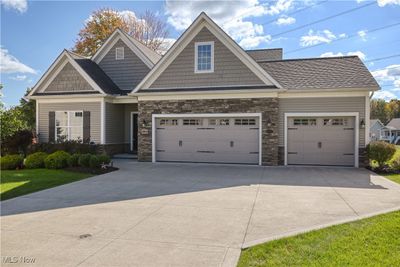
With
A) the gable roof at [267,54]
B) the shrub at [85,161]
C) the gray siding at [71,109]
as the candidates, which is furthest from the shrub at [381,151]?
the gray siding at [71,109]

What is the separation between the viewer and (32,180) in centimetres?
1060

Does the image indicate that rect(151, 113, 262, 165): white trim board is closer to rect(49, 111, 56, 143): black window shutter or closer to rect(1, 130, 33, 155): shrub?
rect(49, 111, 56, 143): black window shutter

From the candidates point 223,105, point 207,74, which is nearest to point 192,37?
point 207,74

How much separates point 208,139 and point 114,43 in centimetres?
929

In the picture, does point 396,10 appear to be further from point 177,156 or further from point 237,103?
point 177,156

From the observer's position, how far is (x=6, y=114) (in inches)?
714

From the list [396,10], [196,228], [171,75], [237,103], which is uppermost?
[396,10]

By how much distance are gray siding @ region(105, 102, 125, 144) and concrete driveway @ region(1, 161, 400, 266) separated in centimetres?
651

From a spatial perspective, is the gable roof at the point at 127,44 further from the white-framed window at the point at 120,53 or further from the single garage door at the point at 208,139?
the single garage door at the point at 208,139

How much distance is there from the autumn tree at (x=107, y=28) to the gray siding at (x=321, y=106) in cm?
2356

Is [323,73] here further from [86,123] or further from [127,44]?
[86,123]

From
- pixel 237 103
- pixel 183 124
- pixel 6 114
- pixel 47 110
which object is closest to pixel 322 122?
pixel 237 103


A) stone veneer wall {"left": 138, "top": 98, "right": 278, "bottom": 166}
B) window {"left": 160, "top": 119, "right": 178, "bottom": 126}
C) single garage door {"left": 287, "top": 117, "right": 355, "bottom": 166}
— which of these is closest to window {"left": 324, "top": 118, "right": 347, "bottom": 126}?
single garage door {"left": 287, "top": 117, "right": 355, "bottom": 166}

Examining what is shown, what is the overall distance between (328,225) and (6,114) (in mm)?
18946
